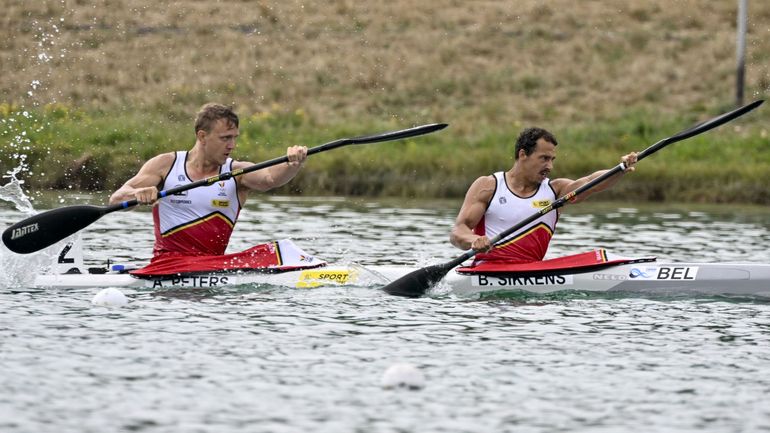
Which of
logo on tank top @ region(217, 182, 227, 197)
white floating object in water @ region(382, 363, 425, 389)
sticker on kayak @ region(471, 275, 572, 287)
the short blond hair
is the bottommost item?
white floating object in water @ region(382, 363, 425, 389)

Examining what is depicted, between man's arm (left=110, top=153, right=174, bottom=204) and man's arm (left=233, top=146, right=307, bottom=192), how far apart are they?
0.68m

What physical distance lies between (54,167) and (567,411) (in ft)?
58.6

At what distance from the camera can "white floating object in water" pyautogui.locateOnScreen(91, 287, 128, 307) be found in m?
11.8

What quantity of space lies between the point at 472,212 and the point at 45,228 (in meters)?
4.09

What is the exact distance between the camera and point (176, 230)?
1286 centimetres

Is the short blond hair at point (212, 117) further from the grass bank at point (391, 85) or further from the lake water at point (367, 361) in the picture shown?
the grass bank at point (391, 85)

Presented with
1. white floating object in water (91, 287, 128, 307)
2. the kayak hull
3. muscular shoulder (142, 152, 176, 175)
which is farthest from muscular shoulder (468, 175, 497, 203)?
white floating object in water (91, 287, 128, 307)

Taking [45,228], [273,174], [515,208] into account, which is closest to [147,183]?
[45,228]

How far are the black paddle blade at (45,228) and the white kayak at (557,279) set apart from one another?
1.27ft

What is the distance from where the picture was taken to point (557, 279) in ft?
41.4

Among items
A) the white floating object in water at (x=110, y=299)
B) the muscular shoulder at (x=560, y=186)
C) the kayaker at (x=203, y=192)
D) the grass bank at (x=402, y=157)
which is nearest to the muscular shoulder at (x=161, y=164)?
the kayaker at (x=203, y=192)

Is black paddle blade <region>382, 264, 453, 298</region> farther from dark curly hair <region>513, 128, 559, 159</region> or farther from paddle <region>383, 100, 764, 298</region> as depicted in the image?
dark curly hair <region>513, 128, 559, 159</region>

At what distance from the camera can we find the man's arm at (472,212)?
12.7 meters

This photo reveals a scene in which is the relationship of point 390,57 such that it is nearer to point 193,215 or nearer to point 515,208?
point 515,208
